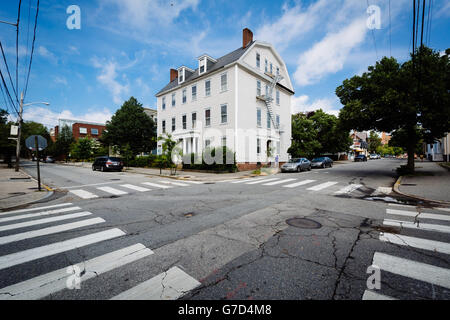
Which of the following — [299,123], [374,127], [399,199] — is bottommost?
[399,199]

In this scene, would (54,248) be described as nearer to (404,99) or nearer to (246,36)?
(404,99)

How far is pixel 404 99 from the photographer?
13.1 metres

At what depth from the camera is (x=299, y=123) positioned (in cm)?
3466

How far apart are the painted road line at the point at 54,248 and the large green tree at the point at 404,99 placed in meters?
16.7

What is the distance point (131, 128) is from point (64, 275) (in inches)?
1331

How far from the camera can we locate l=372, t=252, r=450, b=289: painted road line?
2564 millimetres

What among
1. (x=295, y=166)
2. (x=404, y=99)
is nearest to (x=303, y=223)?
(x=404, y=99)

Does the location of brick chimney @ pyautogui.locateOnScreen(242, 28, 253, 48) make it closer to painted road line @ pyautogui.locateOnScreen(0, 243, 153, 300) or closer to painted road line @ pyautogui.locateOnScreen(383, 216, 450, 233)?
painted road line @ pyautogui.locateOnScreen(383, 216, 450, 233)

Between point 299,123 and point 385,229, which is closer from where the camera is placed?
point 385,229

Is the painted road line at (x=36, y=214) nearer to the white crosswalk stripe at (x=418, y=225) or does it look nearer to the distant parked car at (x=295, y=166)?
the white crosswalk stripe at (x=418, y=225)

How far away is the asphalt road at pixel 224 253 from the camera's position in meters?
2.38
